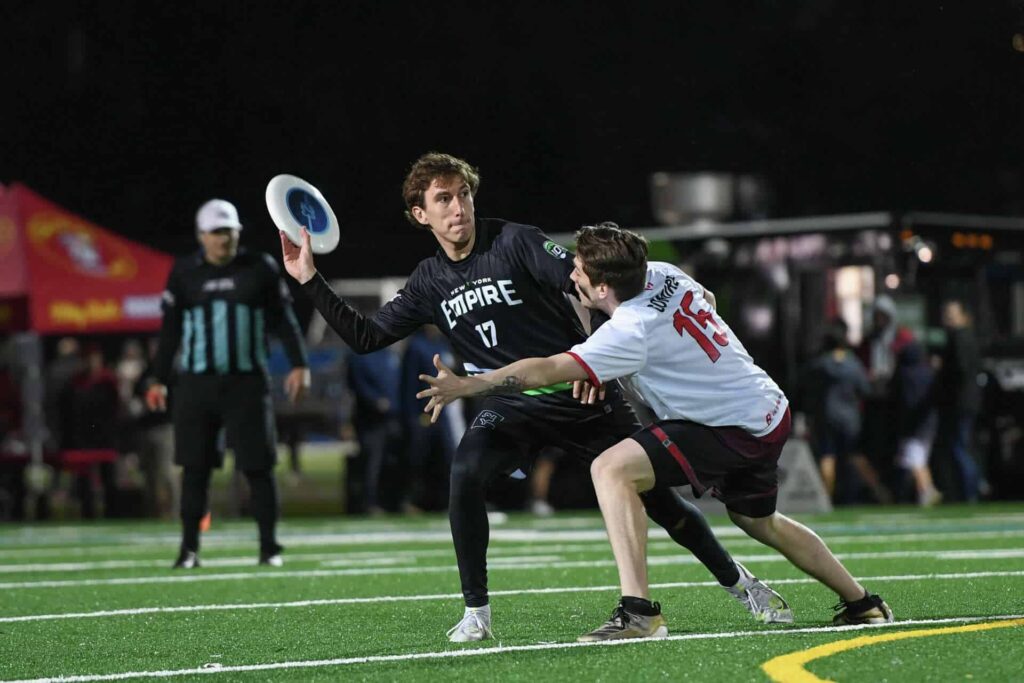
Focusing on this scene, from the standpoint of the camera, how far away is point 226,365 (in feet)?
36.6

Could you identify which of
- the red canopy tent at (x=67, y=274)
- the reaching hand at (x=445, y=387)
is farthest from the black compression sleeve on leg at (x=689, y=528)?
the red canopy tent at (x=67, y=274)

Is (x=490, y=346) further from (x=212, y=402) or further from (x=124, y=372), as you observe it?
(x=124, y=372)

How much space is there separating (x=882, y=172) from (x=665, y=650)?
34.9 m

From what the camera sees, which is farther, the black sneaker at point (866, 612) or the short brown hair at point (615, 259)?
the black sneaker at point (866, 612)

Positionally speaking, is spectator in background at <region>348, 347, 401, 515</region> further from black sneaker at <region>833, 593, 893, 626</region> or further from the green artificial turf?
black sneaker at <region>833, 593, 893, 626</region>

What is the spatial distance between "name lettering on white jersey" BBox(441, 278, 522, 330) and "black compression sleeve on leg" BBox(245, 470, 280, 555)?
164 inches

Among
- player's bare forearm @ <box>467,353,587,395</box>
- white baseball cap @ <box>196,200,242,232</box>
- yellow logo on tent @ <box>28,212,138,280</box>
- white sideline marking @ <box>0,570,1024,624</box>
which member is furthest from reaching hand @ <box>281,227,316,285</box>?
yellow logo on tent @ <box>28,212,138,280</box>

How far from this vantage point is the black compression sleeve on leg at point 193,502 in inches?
442

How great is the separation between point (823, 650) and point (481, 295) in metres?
2.04

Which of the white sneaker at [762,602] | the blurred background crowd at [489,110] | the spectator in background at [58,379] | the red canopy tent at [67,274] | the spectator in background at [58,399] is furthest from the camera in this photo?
the blurred background crowd at [489,110]

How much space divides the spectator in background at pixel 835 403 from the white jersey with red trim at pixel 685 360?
11.0 m

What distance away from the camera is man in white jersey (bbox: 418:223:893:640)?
6445mm

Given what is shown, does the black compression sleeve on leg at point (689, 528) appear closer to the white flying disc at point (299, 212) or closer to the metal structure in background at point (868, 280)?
the white flying disc at point (299, 212)

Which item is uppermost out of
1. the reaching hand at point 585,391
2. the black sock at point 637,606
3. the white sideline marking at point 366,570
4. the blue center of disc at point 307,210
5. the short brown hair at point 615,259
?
the blue center of disc at point 307,210
